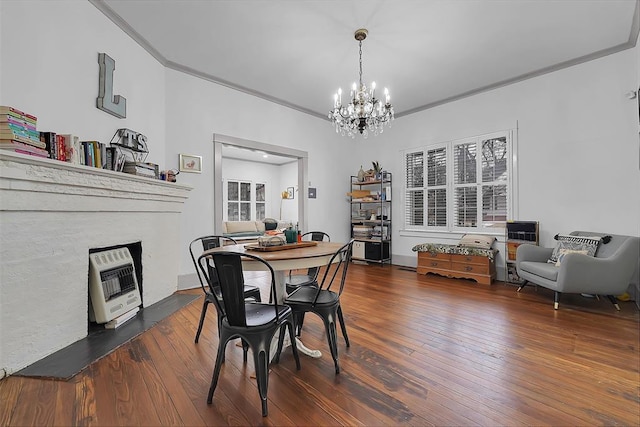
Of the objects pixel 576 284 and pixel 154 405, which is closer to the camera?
pixel 154 405

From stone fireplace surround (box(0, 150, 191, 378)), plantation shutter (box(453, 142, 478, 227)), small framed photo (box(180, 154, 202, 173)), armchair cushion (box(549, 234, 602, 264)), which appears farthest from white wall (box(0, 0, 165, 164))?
armchair cushion (box(549, 234, 602, 264))

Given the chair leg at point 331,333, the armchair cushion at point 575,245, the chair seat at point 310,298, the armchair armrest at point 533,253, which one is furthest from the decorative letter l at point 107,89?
the armchair cushion at point 575,245

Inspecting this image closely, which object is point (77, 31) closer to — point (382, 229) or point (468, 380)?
point (468, 380)

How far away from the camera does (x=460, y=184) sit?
4902 mm

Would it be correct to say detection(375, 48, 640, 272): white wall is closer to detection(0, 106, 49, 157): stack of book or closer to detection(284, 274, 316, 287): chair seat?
detection(284, 274, 316, 287): chair seat

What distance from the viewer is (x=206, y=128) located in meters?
4.14

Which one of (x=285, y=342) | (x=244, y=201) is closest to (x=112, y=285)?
(x=285, y=342)

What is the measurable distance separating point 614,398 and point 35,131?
159 inches

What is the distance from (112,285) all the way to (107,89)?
1925mm

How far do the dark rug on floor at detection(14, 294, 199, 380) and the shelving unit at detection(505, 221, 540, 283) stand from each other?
455cm

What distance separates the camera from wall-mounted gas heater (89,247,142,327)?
2.42m

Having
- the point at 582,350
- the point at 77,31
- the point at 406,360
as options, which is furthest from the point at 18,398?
the point at 582,350

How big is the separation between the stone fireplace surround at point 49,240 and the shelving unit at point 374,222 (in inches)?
163

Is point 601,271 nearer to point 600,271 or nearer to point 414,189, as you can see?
point 600,271
